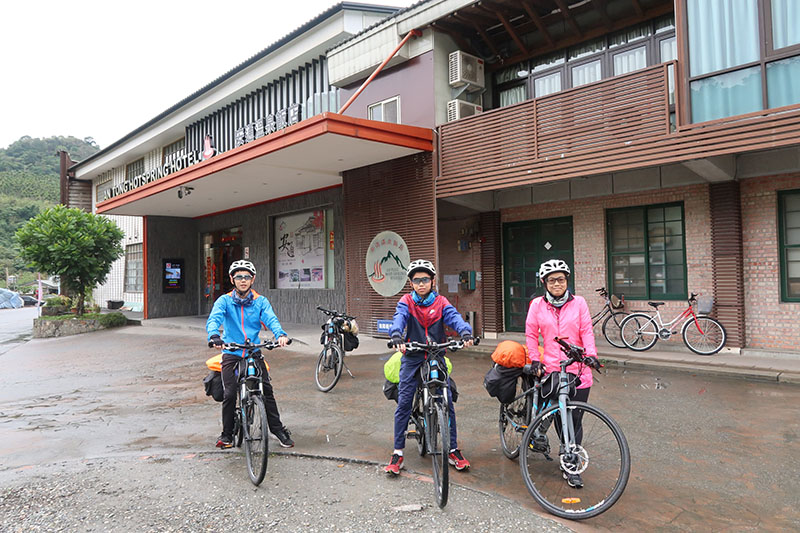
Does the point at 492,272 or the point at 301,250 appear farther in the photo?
the point at 301,250

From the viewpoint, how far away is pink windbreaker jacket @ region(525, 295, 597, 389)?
3.93 metres

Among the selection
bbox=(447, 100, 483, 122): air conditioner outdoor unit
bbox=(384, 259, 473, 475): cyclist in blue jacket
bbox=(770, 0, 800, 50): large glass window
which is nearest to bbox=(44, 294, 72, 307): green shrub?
bbox=(447, 100, 483, 122): air conditioner outdoor unit

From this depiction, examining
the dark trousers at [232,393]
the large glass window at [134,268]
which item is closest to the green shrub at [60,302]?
the large glass window at [134,268]

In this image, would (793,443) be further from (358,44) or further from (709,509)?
(358,44)

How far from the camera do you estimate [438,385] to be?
156 inches

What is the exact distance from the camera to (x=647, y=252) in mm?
10641

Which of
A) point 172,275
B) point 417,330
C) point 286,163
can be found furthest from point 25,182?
point 417,330

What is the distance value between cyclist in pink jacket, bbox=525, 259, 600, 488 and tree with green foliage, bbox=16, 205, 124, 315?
58.3ft

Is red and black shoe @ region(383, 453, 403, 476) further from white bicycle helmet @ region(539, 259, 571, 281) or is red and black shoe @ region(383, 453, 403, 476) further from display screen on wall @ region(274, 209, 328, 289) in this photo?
display screen on wall @ region(274, 209, 328, 289)

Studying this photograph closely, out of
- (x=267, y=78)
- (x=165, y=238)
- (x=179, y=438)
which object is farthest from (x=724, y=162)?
(x=165, y=238)

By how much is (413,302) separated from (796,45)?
22.5 ft

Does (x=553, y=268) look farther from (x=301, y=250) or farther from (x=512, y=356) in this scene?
(x=301, y=250)

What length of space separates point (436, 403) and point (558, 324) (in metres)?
1.07

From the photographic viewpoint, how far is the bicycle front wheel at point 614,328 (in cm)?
1051
